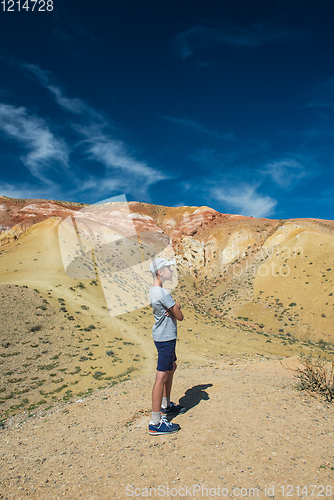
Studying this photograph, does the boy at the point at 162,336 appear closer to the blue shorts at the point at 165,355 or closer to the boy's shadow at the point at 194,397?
the blue shorts at the point at 165,355

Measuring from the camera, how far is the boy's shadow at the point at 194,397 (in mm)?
5158

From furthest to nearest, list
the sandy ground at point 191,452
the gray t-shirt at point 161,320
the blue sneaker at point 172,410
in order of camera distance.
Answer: the blue sneaker at point 172,410
the gray t-shirt at point 161,320
the sandy ground at point 191,452

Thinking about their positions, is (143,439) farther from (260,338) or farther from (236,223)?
(236,223)

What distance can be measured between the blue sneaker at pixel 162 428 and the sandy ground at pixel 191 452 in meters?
0.09

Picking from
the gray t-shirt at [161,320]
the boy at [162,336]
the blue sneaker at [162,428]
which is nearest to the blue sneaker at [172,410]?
the boy at [162,336]

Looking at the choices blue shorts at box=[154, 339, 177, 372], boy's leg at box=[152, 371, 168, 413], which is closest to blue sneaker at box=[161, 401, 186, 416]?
boy's leg at box=[152, 371, 168, 413]

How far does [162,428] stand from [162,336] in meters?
1.47

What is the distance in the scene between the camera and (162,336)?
13.5 ft

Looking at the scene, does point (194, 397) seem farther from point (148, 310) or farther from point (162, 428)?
point (148, 310)

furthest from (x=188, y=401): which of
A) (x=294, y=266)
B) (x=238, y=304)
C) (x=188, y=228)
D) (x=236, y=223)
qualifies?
(x=188, y=228)

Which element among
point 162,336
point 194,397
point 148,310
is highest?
point 162,336

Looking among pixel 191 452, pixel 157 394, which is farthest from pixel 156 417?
pixel 191 452

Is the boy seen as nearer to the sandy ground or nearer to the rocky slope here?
the sandy ground

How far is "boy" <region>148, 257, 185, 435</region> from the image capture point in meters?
3.98
